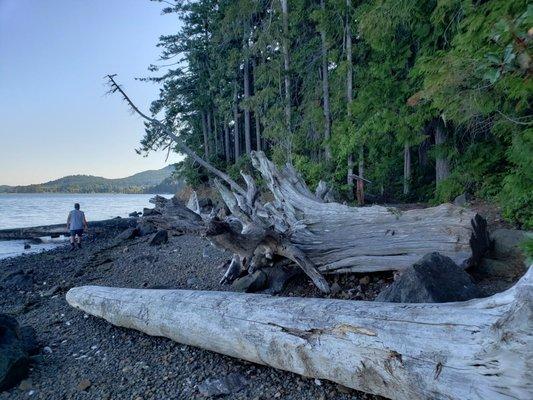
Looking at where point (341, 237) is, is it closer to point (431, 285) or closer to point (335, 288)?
point (335, 288)

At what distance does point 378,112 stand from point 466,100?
18.1ft

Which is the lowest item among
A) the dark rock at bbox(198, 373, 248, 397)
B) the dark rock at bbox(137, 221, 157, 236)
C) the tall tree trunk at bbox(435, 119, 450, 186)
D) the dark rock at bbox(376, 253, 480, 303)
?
the dark rock at bbox(137, 221, 157, 236)

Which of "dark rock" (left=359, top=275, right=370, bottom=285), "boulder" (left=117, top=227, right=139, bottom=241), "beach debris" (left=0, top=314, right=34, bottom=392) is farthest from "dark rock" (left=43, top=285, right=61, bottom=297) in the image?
"boulder" (left=117, top=227, right=139, bottom=241)

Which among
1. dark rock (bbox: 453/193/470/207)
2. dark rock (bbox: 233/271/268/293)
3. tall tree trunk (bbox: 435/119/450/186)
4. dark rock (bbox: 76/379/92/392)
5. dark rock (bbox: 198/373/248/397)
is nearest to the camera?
dark rock (bbox: 198/373/248/397)

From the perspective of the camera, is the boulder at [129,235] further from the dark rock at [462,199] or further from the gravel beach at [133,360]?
the dark rock at [462,199]

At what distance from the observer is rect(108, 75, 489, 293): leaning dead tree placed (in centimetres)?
495

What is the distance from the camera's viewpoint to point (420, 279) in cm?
374

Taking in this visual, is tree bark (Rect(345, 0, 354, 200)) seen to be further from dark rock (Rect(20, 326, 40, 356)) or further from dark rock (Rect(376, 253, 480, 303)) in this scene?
dark rock (Rect(20, 326, 40, 356))

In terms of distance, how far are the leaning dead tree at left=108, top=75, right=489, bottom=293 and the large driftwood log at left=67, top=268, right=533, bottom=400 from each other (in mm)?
1457

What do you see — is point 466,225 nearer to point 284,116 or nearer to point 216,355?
point 216,355

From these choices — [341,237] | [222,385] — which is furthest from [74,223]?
[222,385]

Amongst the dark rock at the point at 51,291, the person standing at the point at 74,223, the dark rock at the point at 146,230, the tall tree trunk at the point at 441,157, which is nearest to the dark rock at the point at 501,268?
the tall tree trunk at the point at 441,157

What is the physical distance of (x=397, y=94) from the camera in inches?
452

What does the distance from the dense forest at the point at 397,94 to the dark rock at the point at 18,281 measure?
10134mm
